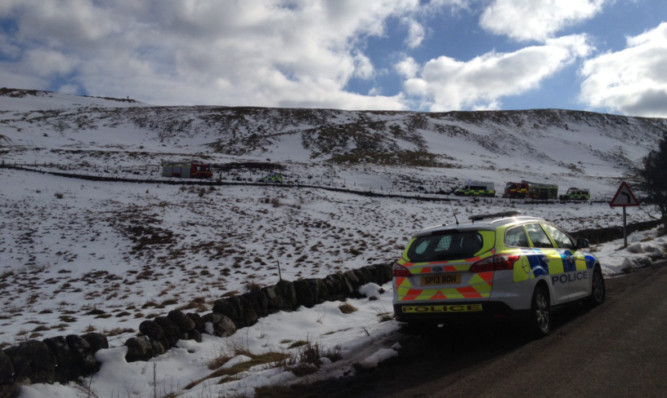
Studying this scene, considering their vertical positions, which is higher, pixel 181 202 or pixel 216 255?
pixel 181 202

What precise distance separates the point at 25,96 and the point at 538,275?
135m

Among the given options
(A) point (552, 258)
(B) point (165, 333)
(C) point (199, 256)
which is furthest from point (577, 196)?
(B) point (165, 333)

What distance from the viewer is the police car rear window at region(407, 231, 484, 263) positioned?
564 cm

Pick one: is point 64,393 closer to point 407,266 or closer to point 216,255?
point 407,266

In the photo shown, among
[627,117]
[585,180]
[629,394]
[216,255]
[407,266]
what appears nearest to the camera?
[629,394]

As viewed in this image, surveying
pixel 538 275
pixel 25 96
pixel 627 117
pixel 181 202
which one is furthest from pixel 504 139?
pixel 25 96

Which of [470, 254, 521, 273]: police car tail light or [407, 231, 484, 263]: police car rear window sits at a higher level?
[407, 231, 484, 263]: police car rear window

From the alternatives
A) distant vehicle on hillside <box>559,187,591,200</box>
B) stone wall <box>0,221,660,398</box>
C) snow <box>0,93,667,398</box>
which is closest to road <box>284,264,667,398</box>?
snow <box>0,93,667,398</box>

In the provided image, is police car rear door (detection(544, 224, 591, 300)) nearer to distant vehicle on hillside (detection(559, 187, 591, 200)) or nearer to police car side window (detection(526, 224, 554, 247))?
police car side window (detection(526, 224, 554, 247))

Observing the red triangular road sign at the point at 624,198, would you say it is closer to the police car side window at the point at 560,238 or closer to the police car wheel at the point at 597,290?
the police car wheel at the point at 597,290

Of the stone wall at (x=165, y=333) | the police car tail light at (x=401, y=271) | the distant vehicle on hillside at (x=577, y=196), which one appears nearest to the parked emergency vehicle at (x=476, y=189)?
the distant vehicle on hillside at (x=577, y=196)

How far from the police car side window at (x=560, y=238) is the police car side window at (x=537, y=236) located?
304 millimetres

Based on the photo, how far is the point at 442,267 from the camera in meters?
5.60

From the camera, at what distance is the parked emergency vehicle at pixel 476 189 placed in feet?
146
